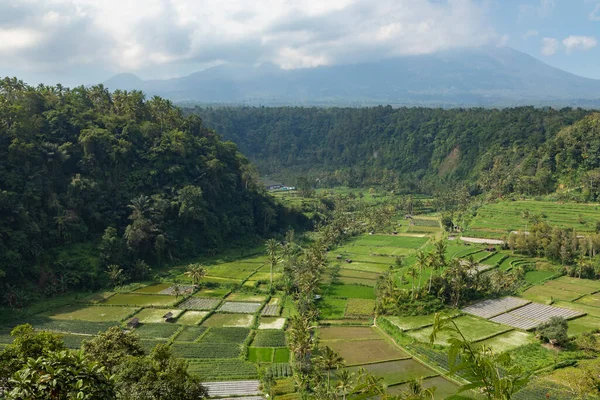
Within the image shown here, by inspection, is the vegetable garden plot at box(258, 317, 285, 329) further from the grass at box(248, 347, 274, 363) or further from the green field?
the green field

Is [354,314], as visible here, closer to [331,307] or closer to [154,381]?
[331,307]

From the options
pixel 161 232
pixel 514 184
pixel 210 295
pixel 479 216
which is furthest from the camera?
pixel 514 184

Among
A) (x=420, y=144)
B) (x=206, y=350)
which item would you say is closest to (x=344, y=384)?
(x=206, y=350)

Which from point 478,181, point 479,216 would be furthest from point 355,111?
point 479,216

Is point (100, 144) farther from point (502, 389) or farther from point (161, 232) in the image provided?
point (502, 389)

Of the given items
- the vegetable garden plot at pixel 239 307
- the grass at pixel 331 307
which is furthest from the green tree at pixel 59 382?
the vegetable garden plot at pixel 239 307

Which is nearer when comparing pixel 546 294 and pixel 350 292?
pixel 546 294
